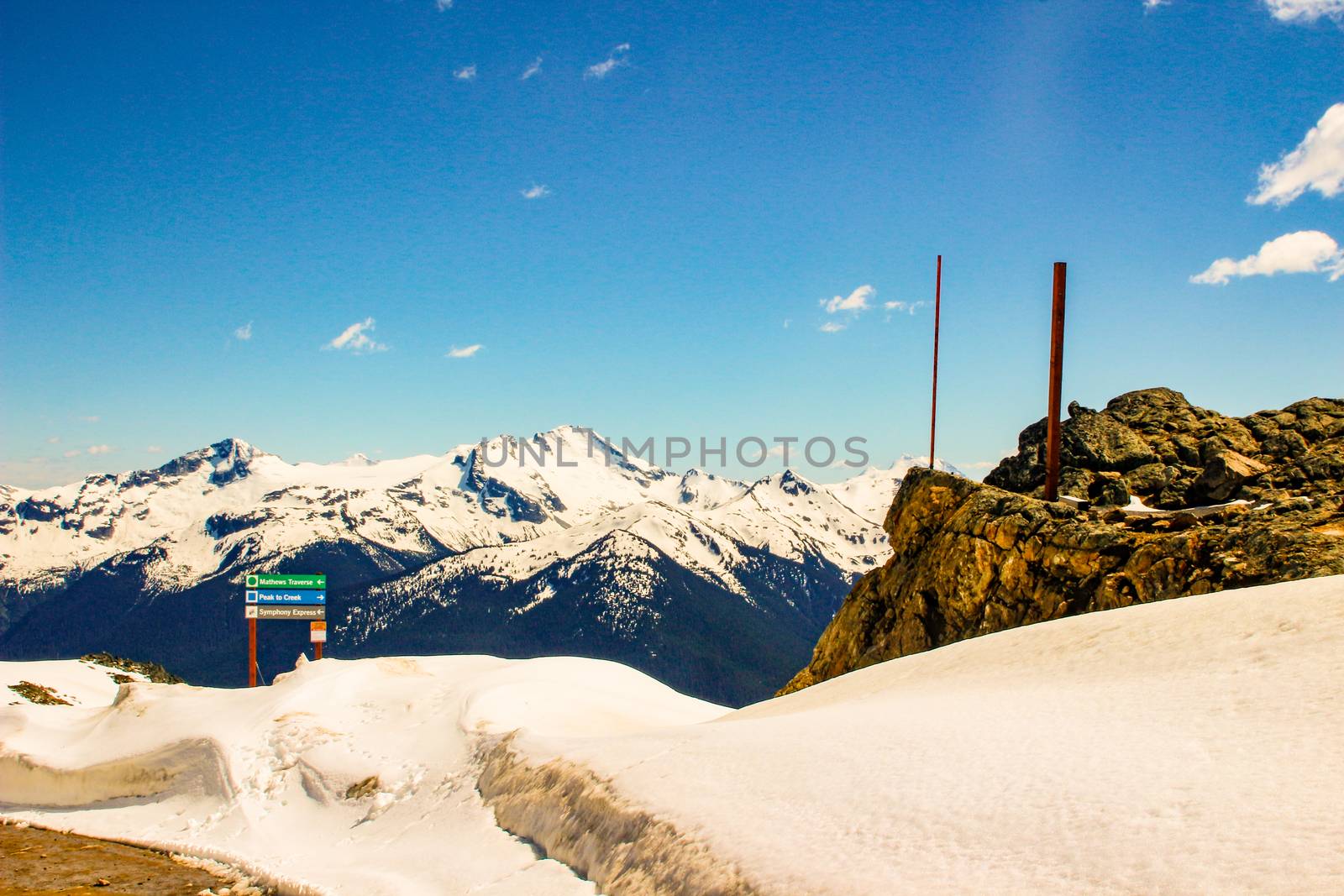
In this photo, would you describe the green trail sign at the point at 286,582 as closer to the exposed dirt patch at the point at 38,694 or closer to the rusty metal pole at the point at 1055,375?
the exposed dirt patch at the point at 38,694

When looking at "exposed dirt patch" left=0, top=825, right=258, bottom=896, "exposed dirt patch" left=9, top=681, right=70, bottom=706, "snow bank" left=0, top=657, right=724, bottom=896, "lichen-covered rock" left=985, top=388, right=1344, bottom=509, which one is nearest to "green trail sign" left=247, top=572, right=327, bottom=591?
"snow bank" left=0, top=657, right=724, bottom=896

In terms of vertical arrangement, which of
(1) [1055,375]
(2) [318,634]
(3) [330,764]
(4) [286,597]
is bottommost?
(3) [330,764]

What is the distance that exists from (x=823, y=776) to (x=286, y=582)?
34.2 metres

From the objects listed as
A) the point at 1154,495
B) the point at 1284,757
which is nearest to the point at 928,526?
the point at 1154,495

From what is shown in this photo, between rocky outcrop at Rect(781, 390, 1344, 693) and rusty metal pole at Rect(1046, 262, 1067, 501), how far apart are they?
896 mm

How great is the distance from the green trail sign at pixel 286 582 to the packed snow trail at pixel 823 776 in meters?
13.6

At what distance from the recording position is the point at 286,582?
38.3 metres

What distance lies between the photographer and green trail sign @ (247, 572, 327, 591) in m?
37.7

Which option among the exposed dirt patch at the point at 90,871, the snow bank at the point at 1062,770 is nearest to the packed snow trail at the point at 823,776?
the snow bank at the point at 1062,770

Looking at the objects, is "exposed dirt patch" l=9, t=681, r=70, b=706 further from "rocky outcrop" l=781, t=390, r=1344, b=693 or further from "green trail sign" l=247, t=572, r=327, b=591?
"rocky outcrop" l=781, t=390, r=1344, b=693

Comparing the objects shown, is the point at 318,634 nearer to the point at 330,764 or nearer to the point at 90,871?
the point at 330,764

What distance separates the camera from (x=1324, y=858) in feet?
19.8

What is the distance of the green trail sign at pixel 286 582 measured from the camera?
124 feet

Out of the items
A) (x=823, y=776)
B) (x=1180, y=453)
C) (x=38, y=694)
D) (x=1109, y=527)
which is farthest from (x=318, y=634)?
(x=1180, y=453)
